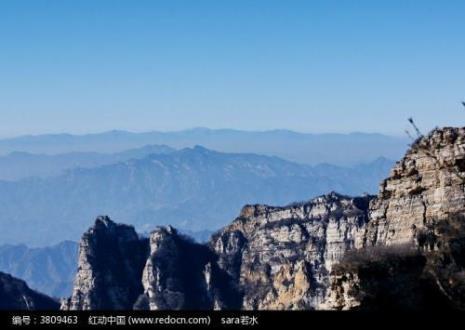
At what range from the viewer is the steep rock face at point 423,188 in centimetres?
3997

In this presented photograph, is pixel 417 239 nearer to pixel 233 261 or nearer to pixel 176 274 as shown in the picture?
pixel 176 274

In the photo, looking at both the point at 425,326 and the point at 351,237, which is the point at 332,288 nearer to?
the point at 425,326

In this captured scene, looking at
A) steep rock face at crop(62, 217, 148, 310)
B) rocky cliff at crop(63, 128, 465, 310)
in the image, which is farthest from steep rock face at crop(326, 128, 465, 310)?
steep rock face at crop(62, 217, 148, 310)

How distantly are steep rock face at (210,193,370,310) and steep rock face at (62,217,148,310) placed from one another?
7.52 m

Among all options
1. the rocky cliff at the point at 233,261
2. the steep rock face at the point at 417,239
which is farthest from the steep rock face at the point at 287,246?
the steep rock face at the point at 417,239

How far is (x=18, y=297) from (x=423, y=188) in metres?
52.6

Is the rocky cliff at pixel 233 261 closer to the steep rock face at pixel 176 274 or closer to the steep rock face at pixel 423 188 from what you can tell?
the steep rock face at pixel 176 274

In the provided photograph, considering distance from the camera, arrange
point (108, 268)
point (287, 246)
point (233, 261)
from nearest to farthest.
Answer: point (108, 268) < point (287, 246) < point (233, 261)

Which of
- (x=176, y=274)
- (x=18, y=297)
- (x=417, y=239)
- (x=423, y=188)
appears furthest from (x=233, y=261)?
(x=417, y=239)

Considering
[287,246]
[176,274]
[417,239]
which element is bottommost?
[176,274]

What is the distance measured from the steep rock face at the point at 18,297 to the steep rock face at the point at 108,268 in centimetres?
334

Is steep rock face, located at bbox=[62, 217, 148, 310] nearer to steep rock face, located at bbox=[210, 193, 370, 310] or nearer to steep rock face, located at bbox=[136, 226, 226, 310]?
steep rock face, located at bbox=[136, 226, 226, 310]

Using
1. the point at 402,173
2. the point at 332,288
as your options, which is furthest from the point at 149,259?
the point at 332,288

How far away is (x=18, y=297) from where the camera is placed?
284 feet
